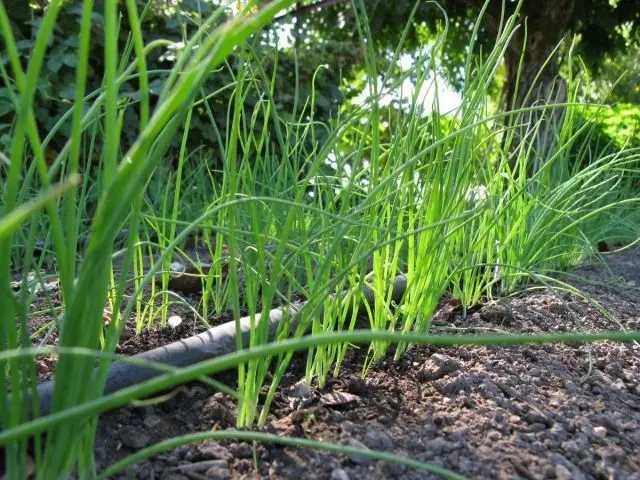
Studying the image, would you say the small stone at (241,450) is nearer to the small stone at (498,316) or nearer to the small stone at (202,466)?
the small stone at (202,466)

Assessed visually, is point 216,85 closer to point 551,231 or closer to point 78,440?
point 551,231

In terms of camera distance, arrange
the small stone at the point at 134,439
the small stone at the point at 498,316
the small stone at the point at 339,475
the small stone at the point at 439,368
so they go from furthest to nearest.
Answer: the small stone at the point at 498,316 → the small stone at the point at 439,368 → the small stone at the point at 134,439 → the small stone at the point at 339,475

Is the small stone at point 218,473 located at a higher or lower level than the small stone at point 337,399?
higher

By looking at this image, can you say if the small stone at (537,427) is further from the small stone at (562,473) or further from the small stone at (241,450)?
the small stone at (241,450)

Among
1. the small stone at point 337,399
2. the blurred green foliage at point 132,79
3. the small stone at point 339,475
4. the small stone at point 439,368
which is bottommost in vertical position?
the small stone at point 439,368

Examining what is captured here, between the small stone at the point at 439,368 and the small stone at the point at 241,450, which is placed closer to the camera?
the small stone at the point at 241,450

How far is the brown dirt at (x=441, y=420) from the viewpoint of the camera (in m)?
0.71

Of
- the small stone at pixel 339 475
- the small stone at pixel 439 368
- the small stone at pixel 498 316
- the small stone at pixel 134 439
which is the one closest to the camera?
the small stone at pixel 339 475

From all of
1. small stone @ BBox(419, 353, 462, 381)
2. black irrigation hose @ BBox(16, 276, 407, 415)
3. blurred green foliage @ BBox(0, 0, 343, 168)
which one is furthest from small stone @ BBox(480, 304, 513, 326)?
blurred green foliage @ BBox(0, 0, 343, 168)

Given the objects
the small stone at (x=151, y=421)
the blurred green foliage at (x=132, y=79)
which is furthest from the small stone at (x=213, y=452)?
the blurred green foliage at (x=132, y=79)

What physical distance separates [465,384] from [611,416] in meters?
0.19

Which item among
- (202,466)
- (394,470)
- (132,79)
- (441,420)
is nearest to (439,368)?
(441,420)

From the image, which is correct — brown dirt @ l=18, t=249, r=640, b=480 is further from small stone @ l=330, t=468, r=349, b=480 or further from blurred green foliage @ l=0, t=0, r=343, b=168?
blurred green foliage @ l=0, t=0, r=343, b=168

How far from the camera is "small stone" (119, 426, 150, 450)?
784mm
